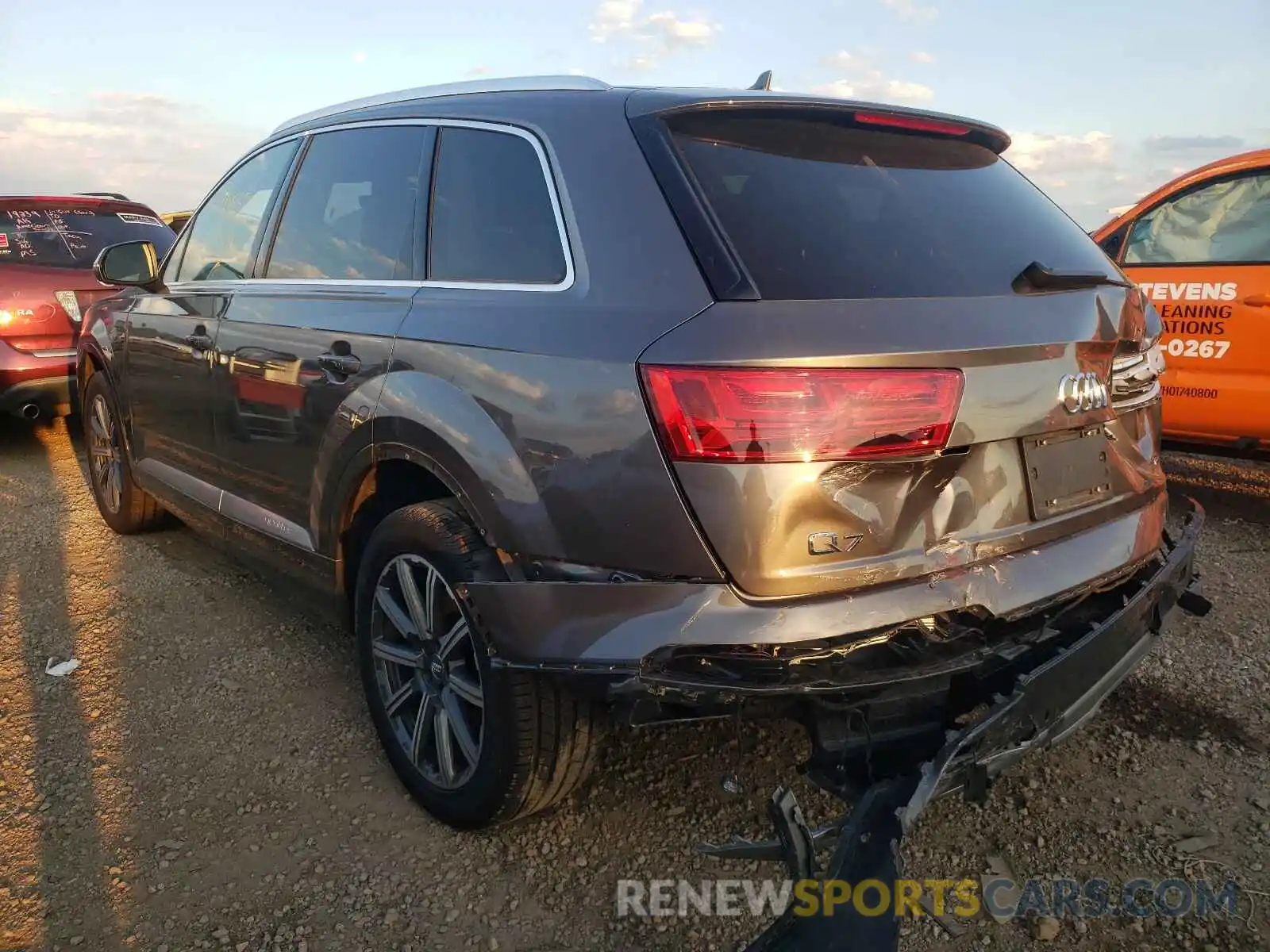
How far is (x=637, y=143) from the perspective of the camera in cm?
212

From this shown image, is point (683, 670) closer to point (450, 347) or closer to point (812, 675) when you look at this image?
point (812, 675)

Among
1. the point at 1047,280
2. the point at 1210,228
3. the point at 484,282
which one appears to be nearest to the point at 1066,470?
the point at 1047,280

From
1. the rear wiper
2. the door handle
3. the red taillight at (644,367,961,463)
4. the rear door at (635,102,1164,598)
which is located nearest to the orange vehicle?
the rear door at (635,102,1164,598)

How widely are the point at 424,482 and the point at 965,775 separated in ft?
4.84

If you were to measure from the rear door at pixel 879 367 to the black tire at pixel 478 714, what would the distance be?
64cm

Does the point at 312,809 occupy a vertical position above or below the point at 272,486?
below

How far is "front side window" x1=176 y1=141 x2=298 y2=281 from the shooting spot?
11.5ft

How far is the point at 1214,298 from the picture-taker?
A: 4688 millimetres

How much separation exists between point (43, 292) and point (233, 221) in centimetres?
381

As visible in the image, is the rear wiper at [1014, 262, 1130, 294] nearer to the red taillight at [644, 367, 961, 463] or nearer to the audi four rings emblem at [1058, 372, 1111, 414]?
the audi four rings emblem at [1058, 372, 1111, 414]

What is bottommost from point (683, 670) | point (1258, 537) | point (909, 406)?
point (1258, 537)

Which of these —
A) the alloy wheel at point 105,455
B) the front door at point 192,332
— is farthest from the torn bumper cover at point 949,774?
the alloy wheel at point 105,455

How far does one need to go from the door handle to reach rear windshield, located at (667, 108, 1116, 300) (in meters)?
1.07

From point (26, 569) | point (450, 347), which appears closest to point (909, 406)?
point (450, 347)
